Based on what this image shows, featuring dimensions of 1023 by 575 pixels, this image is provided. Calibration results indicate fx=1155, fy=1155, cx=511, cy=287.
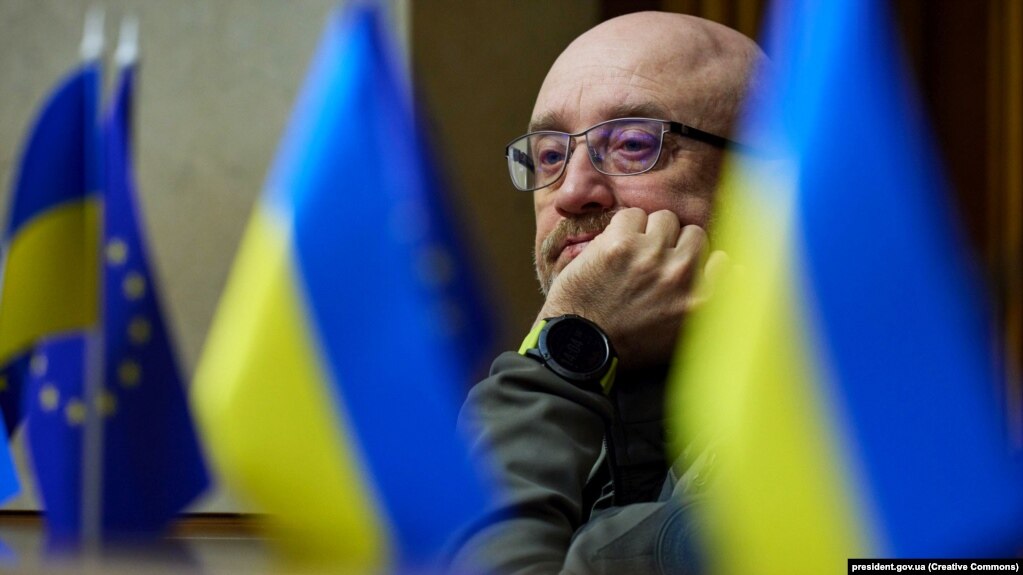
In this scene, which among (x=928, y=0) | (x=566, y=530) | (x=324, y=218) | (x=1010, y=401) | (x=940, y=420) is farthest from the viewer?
(x=928, y=0)

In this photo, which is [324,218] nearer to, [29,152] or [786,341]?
[786,341]

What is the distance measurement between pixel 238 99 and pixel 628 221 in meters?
1.72

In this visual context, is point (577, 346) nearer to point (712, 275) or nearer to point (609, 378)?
point (609, 378)

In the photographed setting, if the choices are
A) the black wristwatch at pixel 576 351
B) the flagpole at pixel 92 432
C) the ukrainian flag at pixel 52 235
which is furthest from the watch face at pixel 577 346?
the ukrainian flag at pixel 52 235

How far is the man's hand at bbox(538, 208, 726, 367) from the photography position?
118cm

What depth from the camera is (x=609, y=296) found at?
118 cm

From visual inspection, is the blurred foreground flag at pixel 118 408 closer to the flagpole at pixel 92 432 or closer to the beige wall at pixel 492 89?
the flagpole at pixel 92 432

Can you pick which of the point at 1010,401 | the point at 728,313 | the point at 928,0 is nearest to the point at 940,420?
the point at 728,313

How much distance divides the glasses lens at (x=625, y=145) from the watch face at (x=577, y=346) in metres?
0.24

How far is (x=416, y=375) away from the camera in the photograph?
31.5 inches

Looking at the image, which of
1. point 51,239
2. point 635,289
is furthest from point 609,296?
point 51,239

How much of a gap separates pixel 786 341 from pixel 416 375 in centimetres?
27

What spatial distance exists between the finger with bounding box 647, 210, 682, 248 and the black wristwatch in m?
0.14

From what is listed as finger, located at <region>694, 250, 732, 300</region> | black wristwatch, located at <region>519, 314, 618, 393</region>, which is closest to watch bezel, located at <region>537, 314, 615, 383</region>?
black wristwatch, located at <region>519, 314, 618, 393</region>
